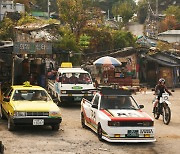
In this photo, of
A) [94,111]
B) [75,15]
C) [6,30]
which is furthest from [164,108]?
[6,30]

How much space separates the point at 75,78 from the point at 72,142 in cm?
822

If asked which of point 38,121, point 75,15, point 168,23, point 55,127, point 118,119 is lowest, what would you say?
point 55,127

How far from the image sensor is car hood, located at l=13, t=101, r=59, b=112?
1219cm

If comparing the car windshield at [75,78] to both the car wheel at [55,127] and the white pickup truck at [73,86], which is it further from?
the car wheel at [55,127]

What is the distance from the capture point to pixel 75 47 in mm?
33125

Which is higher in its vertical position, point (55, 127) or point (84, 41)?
point (84, 41)

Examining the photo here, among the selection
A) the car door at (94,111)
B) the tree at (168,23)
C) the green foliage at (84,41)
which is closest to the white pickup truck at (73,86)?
the car door at (94,111)

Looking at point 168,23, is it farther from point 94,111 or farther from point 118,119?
point 118,119

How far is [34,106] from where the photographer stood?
12.5 m

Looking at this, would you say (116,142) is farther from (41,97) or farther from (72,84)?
(72,84)

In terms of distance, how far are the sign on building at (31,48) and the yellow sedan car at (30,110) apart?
7.79 m

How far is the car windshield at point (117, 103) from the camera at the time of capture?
12.3m

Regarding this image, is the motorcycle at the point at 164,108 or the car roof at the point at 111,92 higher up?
the car roof at the point at 111,92

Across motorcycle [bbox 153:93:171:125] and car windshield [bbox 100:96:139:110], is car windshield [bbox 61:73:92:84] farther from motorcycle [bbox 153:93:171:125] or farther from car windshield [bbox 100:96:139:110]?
car windshield [bbox 100:96:139:110]
